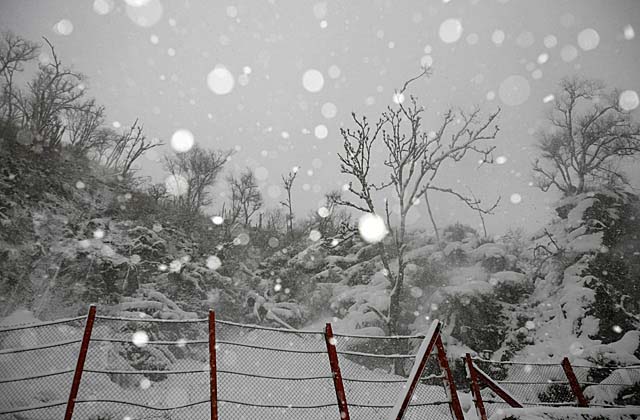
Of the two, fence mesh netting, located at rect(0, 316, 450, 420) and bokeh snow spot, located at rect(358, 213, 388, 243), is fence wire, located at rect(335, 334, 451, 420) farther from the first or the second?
bokeh snow spot, located at rect(358, 213, 388, 243)

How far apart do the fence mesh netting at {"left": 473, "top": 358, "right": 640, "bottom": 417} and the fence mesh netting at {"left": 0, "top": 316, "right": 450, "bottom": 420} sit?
185cm

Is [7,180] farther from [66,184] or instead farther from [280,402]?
[280,402]

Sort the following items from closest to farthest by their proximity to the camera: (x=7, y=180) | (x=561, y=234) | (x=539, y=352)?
1. (x=539, y=352)
2. (x=7, y=180)
3. (x=561, y=234)

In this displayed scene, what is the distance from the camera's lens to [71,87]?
20547mm

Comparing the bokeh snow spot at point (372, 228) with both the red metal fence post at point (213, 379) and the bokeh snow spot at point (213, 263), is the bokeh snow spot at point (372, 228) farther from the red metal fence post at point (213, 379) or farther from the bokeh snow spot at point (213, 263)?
the red metal fence post at point (213, 379)

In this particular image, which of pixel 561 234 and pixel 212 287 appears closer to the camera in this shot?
pixel 212 287

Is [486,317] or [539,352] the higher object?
[486,317]

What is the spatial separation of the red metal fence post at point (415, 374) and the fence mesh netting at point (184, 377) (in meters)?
1.82

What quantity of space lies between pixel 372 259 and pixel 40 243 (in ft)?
44.3

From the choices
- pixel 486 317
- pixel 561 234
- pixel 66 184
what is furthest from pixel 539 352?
pixel 66 184

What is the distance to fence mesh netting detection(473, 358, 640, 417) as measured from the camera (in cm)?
934

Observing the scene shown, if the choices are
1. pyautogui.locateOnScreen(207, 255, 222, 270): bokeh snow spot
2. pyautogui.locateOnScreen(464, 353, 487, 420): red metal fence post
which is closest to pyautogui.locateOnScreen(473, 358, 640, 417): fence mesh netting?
pyautogui.locateOnScreen(464, 353, 487, 420): red metal fence post

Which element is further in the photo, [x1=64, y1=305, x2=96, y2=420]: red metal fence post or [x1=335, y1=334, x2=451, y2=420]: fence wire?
[x1=335, y1=334, x2=451, y2=420]: fence wire

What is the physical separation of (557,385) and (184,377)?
10.9 meters
